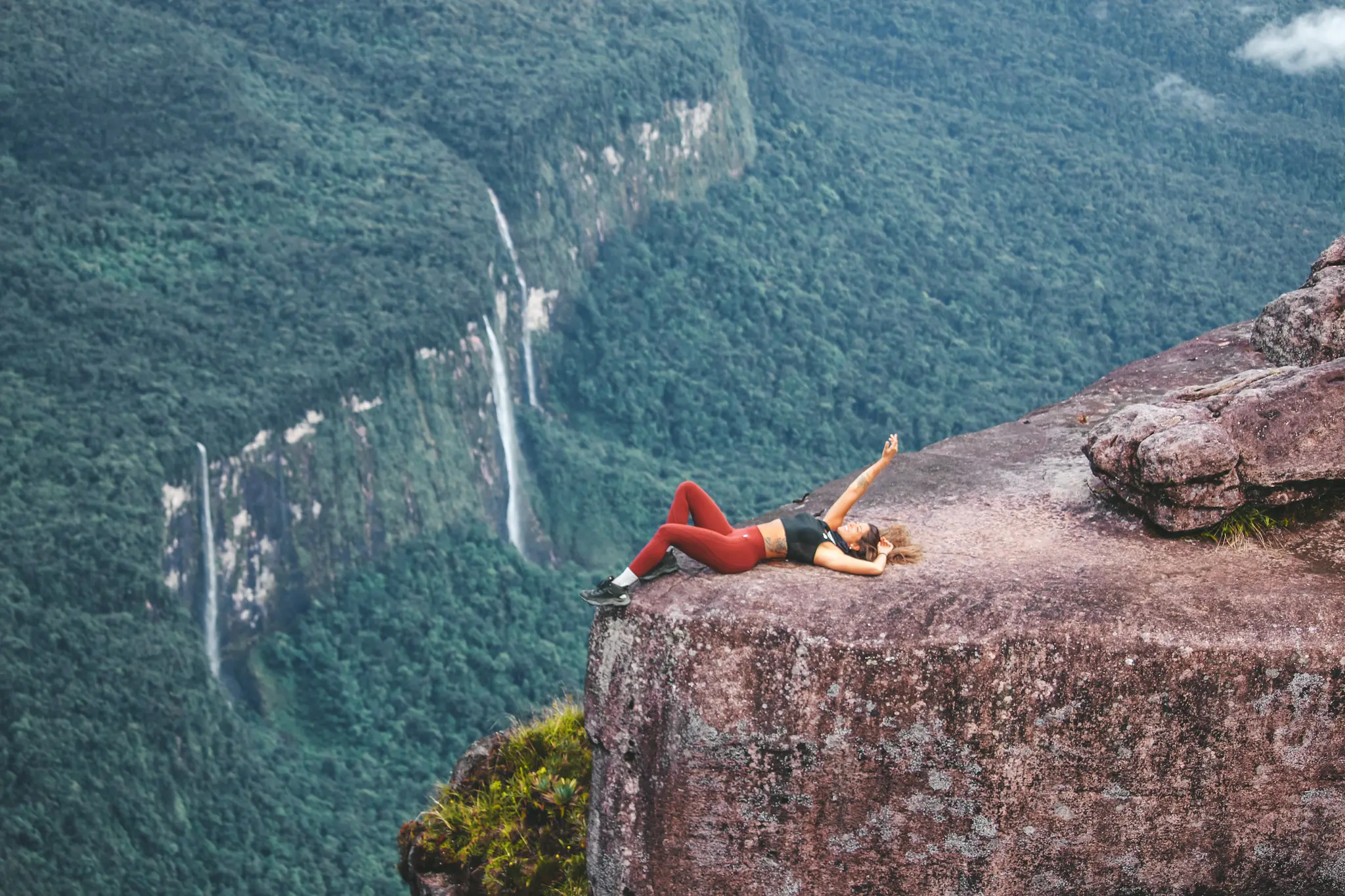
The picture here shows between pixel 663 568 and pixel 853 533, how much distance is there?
1737 millimetres

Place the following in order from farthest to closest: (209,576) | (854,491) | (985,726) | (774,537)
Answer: (209,576), (854,491), (774,537), (985,726)

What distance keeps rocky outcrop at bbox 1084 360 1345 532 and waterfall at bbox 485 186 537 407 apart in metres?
61.8

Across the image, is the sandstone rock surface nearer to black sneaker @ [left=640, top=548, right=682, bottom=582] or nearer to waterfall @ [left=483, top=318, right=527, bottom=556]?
black sneaker @ [left=640, top=548, right=682, bottom=582]

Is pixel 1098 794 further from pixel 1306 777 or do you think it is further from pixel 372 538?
pixel 372 538

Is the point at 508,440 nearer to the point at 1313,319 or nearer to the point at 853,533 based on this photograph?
the point at 1313,319

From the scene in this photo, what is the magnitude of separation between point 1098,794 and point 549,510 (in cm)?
5891

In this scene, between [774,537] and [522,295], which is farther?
[522,295]

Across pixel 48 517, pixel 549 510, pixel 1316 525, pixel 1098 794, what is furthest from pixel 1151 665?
pixel 549 510

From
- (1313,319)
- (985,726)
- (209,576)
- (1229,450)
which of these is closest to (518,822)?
(985,726)

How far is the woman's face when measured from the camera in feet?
45.5

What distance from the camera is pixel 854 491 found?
1439 cm

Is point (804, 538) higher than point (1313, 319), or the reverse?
point (1313, 319)

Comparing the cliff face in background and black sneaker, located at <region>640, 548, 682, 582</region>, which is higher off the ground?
black sneaker, located at <region>640, 548, 682, 582</region>

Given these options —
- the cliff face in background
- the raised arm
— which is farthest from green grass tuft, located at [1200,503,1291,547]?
the cliff face in background
